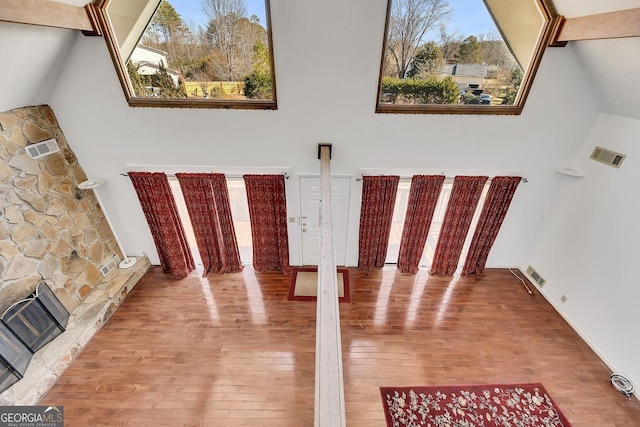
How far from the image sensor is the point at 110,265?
4.75m

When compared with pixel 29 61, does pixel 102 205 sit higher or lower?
lower

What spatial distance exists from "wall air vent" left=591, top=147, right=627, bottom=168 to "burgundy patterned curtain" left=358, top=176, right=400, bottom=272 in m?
2.71

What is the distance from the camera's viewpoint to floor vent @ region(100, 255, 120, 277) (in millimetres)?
4625

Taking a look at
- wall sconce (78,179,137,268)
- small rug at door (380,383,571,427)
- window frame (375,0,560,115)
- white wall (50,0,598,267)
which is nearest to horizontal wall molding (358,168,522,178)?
white wall (50,0,598,267)

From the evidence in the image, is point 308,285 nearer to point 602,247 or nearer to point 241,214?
point 241,214

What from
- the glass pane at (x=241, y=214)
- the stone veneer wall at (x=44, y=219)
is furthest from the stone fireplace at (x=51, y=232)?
the glass pane at (x=241, y=214)

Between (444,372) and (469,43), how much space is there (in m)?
4.31

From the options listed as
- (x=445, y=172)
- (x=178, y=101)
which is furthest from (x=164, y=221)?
(x=445, y=172)

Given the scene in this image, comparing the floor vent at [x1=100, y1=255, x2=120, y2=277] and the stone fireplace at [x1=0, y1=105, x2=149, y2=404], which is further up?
the stone fireplace at [x1=0, y1=105, x2=149, y2=404]

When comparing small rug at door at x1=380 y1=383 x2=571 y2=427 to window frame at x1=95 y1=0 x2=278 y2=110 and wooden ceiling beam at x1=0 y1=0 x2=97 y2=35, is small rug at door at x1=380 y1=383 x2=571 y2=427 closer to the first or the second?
window frame at x1=95 y1=0 x2=278 y2=110

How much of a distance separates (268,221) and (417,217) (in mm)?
2494

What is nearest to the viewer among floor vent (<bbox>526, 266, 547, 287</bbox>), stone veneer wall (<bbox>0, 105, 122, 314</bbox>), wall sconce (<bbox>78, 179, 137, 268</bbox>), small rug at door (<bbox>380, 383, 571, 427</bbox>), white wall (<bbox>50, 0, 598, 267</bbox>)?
small rug at door (<bbox>380, 383, 571, 427</bbox>)

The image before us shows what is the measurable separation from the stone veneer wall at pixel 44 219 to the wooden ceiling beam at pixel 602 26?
21.7 ft

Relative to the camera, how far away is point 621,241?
140 inches
